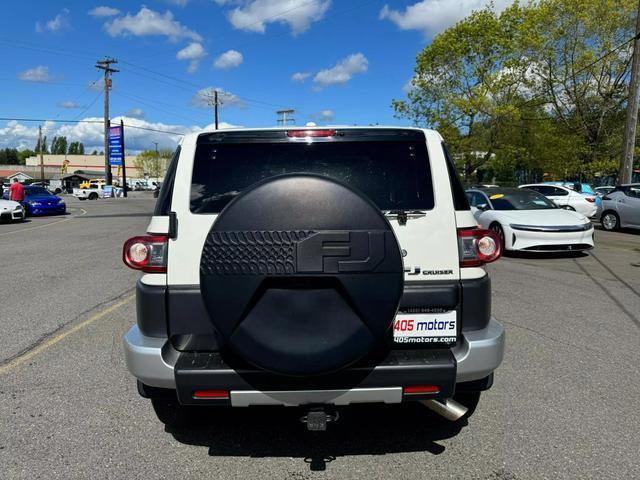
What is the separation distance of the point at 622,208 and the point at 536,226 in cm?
779

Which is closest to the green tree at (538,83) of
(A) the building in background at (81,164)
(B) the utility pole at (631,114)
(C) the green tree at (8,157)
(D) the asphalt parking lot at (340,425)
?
(B) the utility pole at (631,114)

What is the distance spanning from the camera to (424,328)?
108 inches

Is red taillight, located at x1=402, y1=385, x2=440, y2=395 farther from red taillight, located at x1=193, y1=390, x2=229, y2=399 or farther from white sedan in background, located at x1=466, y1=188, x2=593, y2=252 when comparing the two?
white sedan in background, located at x1=466, y1=188, x2=593, y2=252

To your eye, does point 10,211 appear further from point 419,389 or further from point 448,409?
point 419,389

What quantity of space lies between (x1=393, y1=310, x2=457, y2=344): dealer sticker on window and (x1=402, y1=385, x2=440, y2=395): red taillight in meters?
0.25

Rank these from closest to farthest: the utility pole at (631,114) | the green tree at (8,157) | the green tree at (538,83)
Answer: the utility pole at (631,114) → the green tree at (538,83) → the green tree at (8,157)

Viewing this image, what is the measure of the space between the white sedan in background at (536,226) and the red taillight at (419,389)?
315 inches

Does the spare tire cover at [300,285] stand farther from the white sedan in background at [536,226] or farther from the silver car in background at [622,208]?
the silver car in background at [622,208]

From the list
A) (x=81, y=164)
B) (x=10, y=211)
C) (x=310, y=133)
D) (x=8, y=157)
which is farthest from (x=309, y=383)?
(x=8, y=157)

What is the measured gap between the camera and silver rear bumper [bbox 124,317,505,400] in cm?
255

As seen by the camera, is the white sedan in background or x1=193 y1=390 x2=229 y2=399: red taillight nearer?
→ x1=193 y1=390 x2=229 y2=399: red taillight

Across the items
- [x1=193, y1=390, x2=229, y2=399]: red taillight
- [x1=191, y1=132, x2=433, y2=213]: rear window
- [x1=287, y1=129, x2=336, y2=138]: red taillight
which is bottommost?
[x1=193, y1=390, x2=229, y2=399]: red taillight

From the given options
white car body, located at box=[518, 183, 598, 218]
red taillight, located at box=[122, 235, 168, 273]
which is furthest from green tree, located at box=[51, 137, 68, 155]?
red taillight, located at box=[122, 235, 168, 273]

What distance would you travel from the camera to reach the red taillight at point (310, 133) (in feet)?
9.75
